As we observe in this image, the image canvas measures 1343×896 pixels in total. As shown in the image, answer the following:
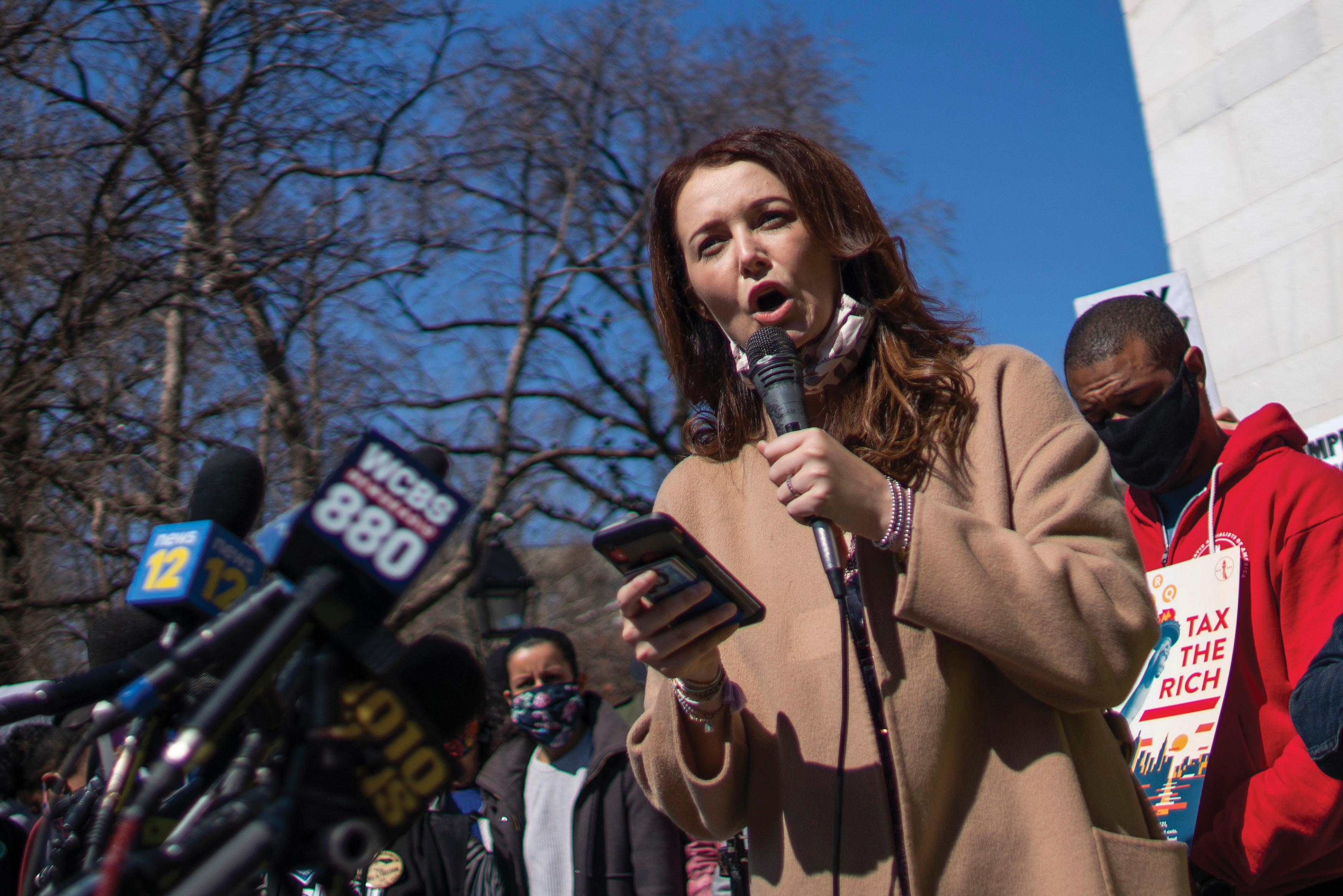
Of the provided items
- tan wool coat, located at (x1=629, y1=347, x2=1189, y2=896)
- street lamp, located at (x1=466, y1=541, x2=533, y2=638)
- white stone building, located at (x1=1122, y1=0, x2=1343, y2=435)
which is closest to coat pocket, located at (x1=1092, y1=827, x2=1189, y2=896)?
tan wool coat, located at (x1=629, y1=347, x2=1189, y2=896)

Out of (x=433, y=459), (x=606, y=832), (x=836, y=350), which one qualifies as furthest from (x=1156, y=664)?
(x=606, y=832)

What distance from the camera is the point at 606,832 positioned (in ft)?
16.4

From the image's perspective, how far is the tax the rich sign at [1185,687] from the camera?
98.8 inches

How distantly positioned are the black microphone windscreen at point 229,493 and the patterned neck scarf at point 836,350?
827 millimetres

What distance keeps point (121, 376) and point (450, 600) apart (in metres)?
12.0

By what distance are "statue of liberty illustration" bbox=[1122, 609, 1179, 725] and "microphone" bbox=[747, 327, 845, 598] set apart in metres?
1.06

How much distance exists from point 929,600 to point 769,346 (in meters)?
0.52

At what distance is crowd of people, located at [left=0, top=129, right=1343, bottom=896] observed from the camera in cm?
176

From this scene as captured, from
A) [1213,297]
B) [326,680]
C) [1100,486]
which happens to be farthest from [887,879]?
[1213,297]

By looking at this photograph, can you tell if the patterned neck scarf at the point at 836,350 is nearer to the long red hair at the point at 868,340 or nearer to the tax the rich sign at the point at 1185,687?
the long red hair at the point at 868,340

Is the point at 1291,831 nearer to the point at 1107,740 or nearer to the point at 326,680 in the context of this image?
the point at 1107,740

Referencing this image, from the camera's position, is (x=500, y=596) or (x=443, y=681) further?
(x=500, y=596)

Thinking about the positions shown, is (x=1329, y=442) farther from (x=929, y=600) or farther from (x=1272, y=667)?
(x=929, y=600)

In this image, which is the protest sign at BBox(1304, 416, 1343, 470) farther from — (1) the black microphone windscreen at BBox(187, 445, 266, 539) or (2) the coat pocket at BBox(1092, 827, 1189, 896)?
(1) the black microphone windscreen at BBox(187, 445, 266, 539)
